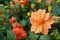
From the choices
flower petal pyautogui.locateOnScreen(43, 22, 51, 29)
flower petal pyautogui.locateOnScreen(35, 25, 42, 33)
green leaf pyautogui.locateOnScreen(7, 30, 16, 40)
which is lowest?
green leaf pyautogui.locateOnScreen(7, 30, 16, 40)

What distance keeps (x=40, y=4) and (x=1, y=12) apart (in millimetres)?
278

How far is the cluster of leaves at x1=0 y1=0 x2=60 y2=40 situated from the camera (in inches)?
45.1

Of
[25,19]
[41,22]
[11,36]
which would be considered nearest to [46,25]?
[41,22]

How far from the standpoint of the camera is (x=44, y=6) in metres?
1.47

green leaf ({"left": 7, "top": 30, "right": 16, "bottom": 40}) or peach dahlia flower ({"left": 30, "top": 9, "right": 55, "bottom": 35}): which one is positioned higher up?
peach dahlia flower ({"left": 30, "top": 9, "right": 55, "bottom": 35})

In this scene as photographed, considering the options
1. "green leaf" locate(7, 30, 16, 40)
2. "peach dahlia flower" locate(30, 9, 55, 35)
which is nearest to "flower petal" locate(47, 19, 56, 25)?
"peach dahlia flower" locate(30, 9, 55, 35)

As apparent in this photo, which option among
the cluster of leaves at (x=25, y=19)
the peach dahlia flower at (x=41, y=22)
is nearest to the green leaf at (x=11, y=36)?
the cluster of leaves at (x=25, y=19)

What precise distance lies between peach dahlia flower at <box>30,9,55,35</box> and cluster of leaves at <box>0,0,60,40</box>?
0.09 ft

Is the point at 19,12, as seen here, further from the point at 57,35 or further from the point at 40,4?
the point at 57,35

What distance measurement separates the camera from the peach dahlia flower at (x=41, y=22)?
1.15 meters

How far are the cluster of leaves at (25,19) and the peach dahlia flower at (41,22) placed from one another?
3 centimetres

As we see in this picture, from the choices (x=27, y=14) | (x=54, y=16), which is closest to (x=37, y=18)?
(x=54, y=16)

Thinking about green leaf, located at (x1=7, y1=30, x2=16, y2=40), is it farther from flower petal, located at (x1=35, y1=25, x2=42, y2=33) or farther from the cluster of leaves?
flower petal, located at (x1=35, y1=25, x2=42, y2=33)

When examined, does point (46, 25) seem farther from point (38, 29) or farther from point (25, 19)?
point (25, 19)
